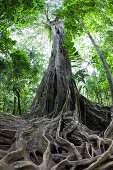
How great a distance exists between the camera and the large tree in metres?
1.31

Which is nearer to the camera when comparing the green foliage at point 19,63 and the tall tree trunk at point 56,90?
the tall tree trunk at point 56,90

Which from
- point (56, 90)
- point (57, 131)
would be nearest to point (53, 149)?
point (57, 131)

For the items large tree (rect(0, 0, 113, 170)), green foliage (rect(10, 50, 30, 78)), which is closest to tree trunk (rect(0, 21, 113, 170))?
large tree (rect(0, 0, 113, 170))

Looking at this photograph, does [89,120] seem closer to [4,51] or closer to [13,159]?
[13,159]

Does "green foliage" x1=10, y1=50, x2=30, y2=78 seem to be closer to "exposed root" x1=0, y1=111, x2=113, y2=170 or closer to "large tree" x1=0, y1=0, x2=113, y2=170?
"large tree" x1=0, y1=0, x2=113, y2=170

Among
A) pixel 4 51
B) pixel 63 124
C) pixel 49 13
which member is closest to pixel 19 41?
pixel 49 13

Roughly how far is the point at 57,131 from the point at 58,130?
0.03 metres

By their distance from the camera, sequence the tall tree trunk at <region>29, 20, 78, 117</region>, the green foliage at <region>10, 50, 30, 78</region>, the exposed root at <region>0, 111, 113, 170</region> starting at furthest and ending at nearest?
1. the green foliage at <region>10, 50, 30, 78</region>
2. the tall tree trunk at <region>29, 20, 78, 117</region>
3. the exposed root at <region>0, 111, 113, 170</region>

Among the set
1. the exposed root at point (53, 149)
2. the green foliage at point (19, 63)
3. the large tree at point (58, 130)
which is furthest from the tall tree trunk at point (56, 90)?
the green foliage at point (19, 63)

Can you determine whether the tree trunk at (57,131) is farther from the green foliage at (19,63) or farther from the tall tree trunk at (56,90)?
the green foliage at (19,63)

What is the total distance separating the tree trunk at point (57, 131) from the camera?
1306 mm

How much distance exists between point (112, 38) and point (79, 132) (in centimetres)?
403

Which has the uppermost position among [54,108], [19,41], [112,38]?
[19,41]

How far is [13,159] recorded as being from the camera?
133cm
